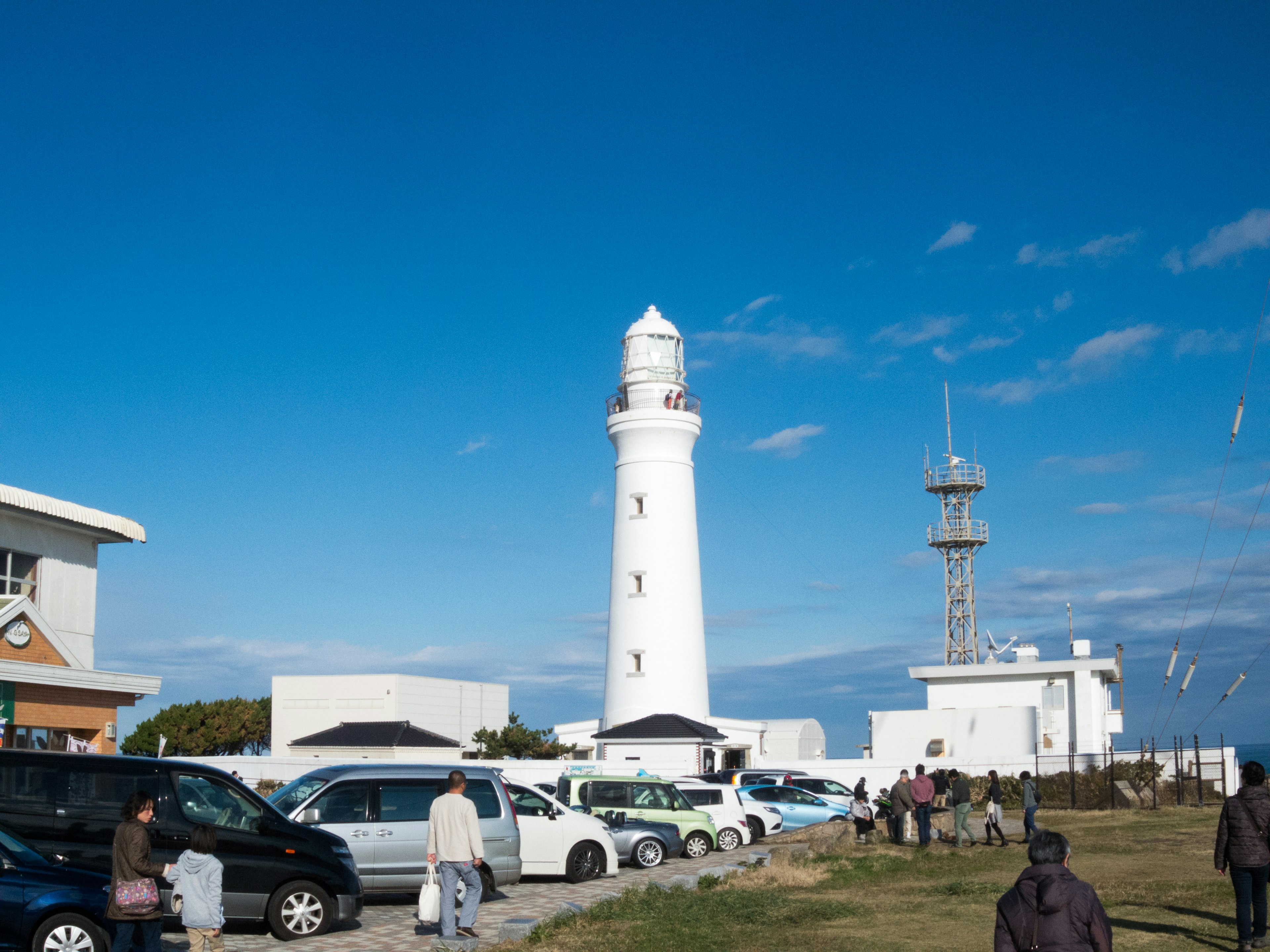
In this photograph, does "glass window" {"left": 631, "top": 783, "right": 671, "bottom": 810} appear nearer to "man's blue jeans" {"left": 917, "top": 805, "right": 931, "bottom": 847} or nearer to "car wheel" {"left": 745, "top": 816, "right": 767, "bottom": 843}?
"car wheel" {"left": 745, "top": 816, "right": 767, "bottom": 843}

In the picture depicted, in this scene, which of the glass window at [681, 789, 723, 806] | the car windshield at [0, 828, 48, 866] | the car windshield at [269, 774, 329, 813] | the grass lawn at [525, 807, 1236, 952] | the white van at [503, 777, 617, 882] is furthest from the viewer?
the glass window at [681, 789, 723, 806]

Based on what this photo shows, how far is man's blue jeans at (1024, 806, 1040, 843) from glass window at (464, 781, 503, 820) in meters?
10.7

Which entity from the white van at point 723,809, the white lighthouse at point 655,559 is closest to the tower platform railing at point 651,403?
the white lighthouse at point 655,559

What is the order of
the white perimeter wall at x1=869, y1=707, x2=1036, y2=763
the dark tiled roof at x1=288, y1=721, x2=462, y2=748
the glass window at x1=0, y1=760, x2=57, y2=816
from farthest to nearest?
the dark tiled roof at x1=288, y1=721, x2=462, y2=748 → the white perimeter wall at x1=869, y1=707, x2=1036, y2=763 → the glass window at x1=0, y1=760, x2=57, y2=816

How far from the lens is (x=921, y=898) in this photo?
53.8ft

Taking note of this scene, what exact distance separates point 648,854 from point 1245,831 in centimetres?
1221

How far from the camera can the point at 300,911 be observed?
13.5 m

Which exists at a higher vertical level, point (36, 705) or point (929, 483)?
point (929, 483)

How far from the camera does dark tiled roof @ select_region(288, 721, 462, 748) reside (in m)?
42.2

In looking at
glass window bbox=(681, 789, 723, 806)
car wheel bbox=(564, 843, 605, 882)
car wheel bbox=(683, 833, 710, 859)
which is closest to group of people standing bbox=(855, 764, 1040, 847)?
glass window bbox=(681, 789, 723, 806)

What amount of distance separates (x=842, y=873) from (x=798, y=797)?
33.4ft

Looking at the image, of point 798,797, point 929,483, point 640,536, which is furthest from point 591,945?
point 929,483

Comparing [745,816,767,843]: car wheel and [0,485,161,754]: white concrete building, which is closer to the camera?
[0,485,161,754]: white concrete building

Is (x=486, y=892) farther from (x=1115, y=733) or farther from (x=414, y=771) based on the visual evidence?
(x=1115, y=733)
